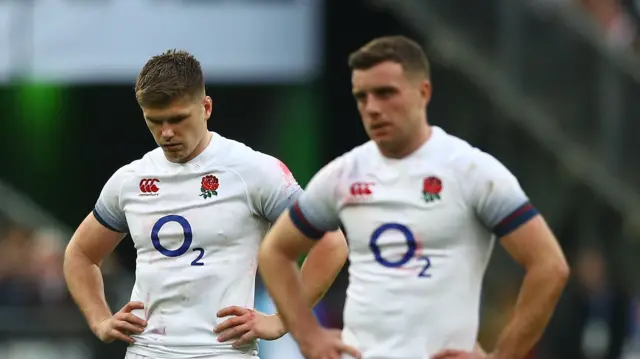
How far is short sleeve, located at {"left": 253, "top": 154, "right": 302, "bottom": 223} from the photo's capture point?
754 centimetres

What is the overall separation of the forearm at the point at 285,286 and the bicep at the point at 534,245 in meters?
0.94

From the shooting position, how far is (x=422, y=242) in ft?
20.9

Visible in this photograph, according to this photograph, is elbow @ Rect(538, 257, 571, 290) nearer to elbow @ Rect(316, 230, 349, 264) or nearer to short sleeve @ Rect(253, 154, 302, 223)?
elbow @ Rect(316, 230, 349, 264)

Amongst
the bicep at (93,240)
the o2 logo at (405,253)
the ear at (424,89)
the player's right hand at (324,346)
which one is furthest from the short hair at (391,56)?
the bicep at (93,240)

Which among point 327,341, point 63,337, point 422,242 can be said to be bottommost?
point 63,337

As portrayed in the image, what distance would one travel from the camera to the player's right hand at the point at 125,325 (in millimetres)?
7566

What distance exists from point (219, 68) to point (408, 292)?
17941mm

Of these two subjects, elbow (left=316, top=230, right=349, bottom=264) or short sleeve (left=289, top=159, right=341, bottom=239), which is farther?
elbow (left=316, top=230, right=349, bottom=264)

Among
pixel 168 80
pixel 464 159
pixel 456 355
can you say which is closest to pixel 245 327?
pixel 168 80

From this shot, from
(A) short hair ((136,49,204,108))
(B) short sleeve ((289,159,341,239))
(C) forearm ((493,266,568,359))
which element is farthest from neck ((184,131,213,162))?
(C) forearm ((493,266,568,359))

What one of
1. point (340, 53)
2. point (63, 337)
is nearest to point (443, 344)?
point (63, 337)

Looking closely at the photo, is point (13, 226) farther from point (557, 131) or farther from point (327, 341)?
point (327, 341)

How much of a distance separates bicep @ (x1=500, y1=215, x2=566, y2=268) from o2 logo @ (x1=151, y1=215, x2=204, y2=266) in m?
1.75

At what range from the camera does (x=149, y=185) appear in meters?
7.64
